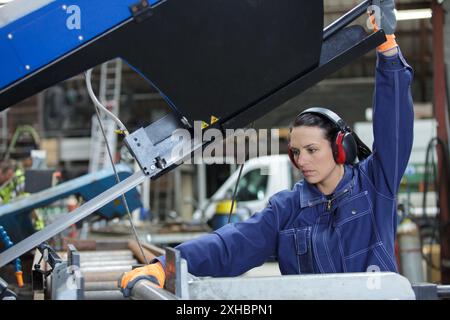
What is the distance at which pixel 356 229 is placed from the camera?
2.08m

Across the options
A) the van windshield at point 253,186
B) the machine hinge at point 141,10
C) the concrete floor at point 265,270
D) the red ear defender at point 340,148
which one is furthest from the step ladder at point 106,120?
the machine hinge at point 141,10

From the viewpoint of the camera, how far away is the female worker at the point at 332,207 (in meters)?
2.02

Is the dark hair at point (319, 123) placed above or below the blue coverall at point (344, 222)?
above

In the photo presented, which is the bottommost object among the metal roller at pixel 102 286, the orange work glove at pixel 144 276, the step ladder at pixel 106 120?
the metal roller at pixel 102 286

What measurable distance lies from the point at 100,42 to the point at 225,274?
2.75ft

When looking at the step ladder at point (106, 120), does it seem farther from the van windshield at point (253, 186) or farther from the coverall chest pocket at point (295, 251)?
the coverall chest pocket at point (295, 251)

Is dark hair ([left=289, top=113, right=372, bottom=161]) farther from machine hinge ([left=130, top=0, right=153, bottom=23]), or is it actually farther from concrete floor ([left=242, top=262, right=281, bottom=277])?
concrete floor ([left=242, top=262, right=281, bottom=277])

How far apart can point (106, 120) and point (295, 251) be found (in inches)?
290

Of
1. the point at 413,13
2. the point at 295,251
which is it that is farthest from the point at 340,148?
the point at 413,13

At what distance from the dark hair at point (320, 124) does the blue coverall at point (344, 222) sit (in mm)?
139

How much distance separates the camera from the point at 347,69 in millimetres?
15414

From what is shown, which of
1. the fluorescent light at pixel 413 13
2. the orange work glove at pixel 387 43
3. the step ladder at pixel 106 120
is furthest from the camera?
the step ladder at pixel 106 120

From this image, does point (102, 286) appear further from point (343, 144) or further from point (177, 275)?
point (177, 275)
